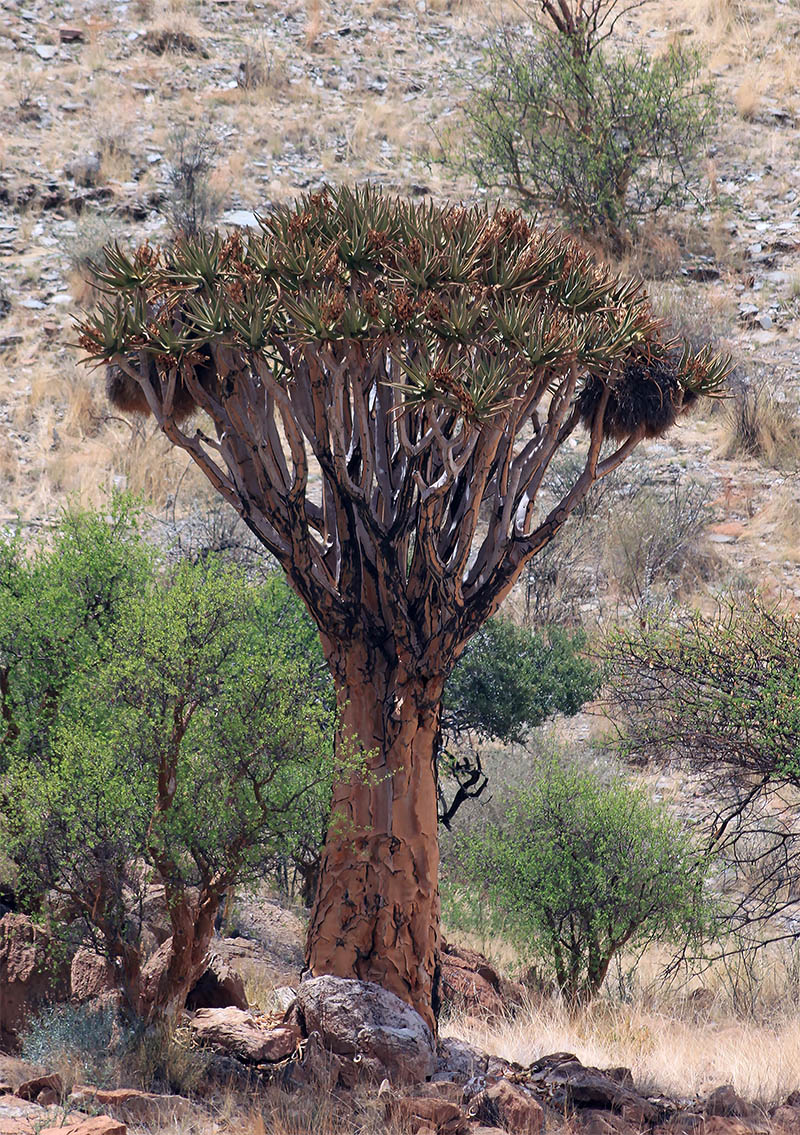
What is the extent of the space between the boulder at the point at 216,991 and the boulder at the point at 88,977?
65 cm

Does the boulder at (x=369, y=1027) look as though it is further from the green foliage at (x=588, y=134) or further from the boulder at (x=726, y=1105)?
the green foliage at (x=588, y=134)

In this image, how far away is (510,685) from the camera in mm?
15773

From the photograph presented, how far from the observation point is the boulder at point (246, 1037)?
25.1 feet

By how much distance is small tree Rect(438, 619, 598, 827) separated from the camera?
15.8 meters

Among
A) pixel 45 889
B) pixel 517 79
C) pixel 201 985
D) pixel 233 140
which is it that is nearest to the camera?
pixel 45 889

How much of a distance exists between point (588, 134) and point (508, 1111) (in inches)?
879

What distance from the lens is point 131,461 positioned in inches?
835

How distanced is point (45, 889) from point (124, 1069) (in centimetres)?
124

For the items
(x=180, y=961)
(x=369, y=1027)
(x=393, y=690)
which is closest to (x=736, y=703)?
(x=393, y=690)

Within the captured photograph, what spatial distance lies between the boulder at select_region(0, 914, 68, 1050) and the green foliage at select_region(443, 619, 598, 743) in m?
7.82

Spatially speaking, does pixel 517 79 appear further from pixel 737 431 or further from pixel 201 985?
pixel 201 985

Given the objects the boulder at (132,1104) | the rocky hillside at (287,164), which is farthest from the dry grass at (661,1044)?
the rocky hillside at (287,164)

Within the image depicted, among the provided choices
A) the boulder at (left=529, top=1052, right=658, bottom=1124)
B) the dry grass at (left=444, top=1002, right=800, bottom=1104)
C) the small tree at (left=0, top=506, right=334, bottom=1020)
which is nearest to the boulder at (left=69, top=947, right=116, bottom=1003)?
the small tree at (left=0, top=506, right=334, bottom=1020)

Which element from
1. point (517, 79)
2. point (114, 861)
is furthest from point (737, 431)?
point (114, 861)
